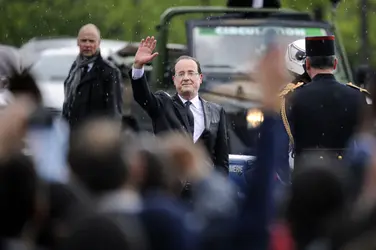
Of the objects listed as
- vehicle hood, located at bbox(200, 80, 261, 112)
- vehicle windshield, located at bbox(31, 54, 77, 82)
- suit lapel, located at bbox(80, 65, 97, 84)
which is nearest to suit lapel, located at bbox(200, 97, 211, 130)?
suit lapel, located at bbox(80, 65, 97, 84)

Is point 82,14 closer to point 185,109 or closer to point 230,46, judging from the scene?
point 230,46

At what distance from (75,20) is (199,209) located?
21825 mm

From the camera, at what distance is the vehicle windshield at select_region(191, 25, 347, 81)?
13727 millimetres

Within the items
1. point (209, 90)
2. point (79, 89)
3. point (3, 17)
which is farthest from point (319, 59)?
point (3, 17)

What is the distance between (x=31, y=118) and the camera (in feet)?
21.1

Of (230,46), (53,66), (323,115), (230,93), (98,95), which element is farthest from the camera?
(53,66)

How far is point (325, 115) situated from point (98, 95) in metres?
2.29

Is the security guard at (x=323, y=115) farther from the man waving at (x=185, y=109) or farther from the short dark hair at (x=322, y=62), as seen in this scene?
the man waving at (x=185, y=109)

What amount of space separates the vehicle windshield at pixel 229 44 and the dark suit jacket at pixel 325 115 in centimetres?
560

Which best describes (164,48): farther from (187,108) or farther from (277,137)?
(277,137)

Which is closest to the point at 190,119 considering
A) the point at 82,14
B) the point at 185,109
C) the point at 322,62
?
the point at 185,109

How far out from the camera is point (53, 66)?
1888 cm

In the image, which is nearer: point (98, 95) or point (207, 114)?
point (207, 114)

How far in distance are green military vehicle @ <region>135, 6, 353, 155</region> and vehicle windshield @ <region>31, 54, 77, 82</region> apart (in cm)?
411
